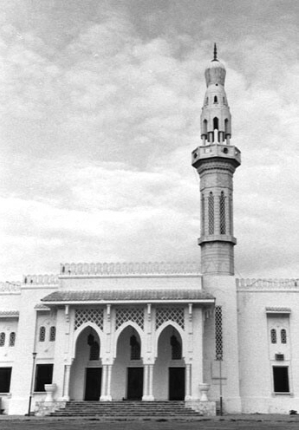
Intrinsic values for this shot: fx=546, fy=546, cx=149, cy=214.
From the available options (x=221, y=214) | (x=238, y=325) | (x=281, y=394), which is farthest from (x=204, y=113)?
(x=281, y=394)

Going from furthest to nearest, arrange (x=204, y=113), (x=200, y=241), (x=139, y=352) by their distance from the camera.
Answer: (x=204, y=113)
(x=200, y=241)
(x=139, y=352)

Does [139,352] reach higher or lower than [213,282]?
lower

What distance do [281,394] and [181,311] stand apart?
6913 mm

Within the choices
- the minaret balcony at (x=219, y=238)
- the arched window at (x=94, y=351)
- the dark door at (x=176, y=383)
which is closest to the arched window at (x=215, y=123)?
the minaret balcony at (x=219, y=238)

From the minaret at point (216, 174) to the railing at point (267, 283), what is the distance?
4.46 feet

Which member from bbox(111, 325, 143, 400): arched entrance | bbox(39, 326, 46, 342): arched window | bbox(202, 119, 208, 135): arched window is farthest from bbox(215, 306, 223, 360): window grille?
bbox(202, 119, 208, 135): arched window

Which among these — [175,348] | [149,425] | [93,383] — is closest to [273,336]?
[175,348]

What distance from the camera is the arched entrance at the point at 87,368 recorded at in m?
28.2

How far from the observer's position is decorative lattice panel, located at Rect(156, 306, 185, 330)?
27.1 m

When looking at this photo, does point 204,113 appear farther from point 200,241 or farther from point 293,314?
point 293,314

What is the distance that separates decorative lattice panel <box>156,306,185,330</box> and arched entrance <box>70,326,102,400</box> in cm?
406

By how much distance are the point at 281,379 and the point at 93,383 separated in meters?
9.81

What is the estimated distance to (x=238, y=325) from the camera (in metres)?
29.2

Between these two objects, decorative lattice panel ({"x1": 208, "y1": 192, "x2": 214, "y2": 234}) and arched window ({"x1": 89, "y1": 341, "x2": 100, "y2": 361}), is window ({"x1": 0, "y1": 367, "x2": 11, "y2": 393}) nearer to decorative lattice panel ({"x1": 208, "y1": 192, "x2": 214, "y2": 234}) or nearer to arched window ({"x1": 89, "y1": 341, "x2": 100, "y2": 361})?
arched window ({"x1": 89, "y1": 341, "x2": 100, "y2": 361})
